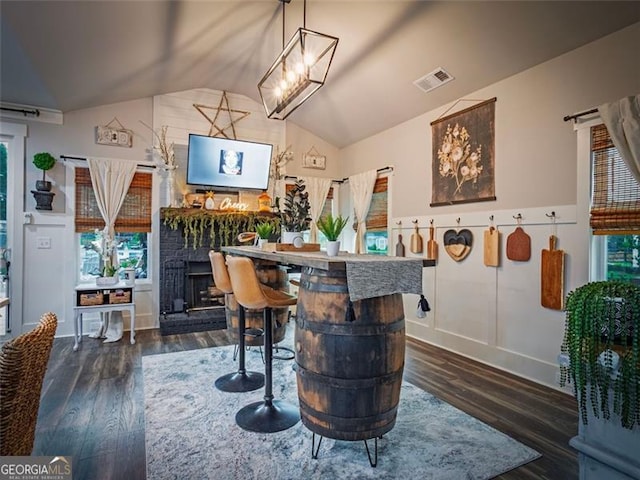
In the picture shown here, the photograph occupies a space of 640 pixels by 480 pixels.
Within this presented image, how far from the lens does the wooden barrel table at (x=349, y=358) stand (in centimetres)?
173

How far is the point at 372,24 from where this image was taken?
3141 millimetres

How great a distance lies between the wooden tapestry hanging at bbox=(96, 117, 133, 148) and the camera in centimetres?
442

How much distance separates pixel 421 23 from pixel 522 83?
103 centimetres

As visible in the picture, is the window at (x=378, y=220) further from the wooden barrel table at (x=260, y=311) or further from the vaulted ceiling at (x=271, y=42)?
the wooden barrel table at (x=260, y=311)

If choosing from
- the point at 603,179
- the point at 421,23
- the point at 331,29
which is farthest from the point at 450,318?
the point at 331,29

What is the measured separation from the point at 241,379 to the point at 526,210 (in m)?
2.78

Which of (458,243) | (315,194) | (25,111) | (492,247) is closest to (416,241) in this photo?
(458,243)

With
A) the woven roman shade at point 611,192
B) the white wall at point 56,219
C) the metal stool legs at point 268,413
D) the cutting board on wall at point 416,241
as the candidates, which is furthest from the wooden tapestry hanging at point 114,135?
the woven roman shade at point 611,192

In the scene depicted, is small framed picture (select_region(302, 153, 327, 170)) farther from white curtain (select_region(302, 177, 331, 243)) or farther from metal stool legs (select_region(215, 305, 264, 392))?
metal stool legs (select_region(215, 305, 264, 392))

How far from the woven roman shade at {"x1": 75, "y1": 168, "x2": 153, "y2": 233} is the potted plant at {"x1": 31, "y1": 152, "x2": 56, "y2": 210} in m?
0.29

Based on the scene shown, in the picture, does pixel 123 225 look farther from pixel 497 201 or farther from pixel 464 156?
pixel 497 201

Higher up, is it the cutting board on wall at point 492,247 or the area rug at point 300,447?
the cutting board on wall at point 492,247

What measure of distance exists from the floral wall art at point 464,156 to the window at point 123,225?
3.58 metres

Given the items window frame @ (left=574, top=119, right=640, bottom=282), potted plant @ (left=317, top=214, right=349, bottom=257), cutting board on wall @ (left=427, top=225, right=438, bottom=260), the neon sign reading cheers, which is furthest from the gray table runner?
the neon sign reading cheers
